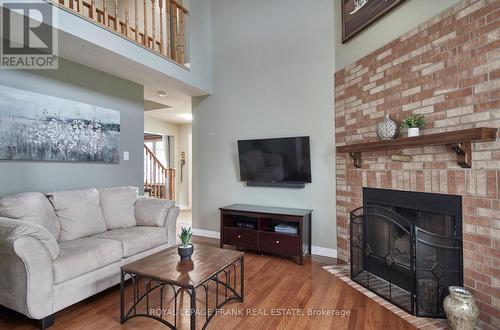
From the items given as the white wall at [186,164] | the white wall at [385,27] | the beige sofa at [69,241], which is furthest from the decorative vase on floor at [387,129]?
the white wall at [186,164]

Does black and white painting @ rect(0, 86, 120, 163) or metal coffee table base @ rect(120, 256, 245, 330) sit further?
black and white painting @ rect(0, 86, 120, 163)

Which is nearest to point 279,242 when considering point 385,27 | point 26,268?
point 26,268

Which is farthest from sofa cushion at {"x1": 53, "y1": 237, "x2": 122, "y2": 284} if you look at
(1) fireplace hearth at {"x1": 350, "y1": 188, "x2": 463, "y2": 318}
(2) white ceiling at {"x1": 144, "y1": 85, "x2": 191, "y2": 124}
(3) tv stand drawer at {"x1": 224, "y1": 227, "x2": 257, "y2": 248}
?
(2) white ceiling at {"x1": 144, "y1": 85, "x2": 191, "y2": 124}

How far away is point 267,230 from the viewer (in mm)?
3338

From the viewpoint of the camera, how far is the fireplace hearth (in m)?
2.00

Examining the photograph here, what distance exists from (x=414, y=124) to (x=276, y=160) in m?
1.75

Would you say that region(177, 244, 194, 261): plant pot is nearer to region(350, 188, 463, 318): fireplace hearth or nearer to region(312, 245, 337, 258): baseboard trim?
region(350, 188, 463, 318): fireplace hearth

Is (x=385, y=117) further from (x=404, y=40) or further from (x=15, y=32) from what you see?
(x=15, y=32)

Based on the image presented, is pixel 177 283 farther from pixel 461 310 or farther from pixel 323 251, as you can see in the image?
pixel 323 251

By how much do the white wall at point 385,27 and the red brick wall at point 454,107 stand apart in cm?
8

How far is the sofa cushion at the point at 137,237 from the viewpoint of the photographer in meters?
2.45

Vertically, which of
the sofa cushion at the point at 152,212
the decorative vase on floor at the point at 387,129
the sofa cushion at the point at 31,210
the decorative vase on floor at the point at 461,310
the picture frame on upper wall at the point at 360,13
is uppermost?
the picture frame on upper wall at the point at 360,13

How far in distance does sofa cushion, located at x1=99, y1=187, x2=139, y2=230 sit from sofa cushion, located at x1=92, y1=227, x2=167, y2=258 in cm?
13

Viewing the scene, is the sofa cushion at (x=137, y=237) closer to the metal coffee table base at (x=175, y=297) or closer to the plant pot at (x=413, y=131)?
the metal coffee table base at (x=175, y=297)
